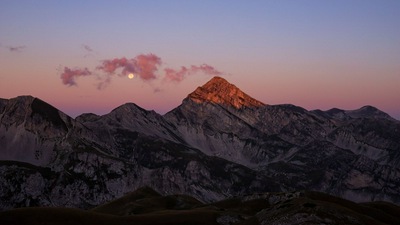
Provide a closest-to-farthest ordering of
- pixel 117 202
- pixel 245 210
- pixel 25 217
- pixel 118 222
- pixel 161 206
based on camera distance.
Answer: pixel 25 217
pixel 118 222
pixel 245 210
pixel 161 206
pixel 117 202

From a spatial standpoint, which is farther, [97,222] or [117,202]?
[117,202]

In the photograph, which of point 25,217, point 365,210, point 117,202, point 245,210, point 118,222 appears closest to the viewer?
point 25,217

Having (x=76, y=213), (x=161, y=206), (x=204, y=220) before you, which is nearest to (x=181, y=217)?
(x=204, y=220)

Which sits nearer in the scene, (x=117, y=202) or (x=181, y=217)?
(x=181, y=217)

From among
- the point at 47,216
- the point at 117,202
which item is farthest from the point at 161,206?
the point at 47,216

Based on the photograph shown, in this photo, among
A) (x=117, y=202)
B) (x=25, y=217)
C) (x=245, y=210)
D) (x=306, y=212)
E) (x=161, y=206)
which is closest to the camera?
(x=306, y=212)

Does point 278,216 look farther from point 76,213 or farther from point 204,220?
point 76,213

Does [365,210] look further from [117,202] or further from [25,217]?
[117,202]

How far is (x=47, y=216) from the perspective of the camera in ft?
347

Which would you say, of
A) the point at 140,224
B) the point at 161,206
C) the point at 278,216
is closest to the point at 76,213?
the point at 140,224

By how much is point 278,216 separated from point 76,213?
131ft

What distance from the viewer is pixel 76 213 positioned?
11019 cm

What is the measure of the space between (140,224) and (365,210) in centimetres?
5112

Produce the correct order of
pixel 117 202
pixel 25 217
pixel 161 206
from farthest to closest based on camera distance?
pixel 117 202
pixel 161 206
pixel 25 217
